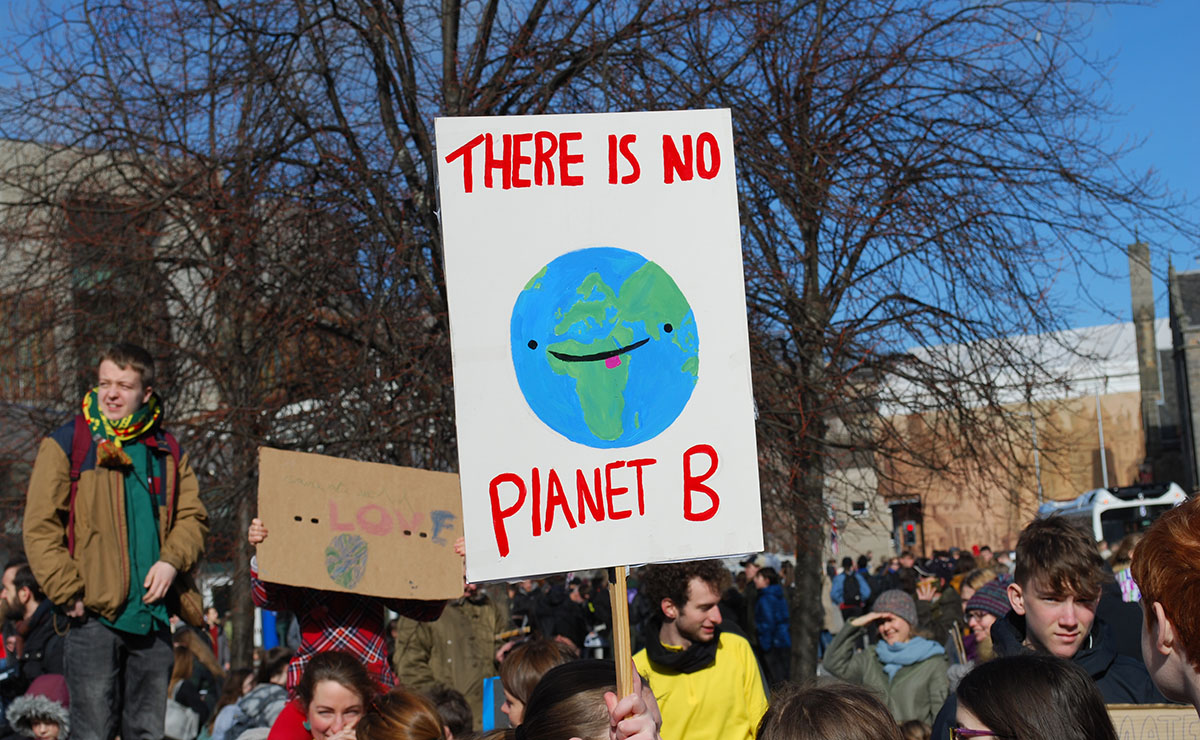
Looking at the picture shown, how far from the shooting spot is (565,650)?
5223 millimetres

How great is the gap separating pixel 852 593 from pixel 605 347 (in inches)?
655

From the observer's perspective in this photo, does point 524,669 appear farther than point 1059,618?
Yes

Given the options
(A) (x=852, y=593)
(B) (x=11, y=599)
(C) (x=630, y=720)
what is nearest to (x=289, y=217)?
(B) (x=11, y=599)

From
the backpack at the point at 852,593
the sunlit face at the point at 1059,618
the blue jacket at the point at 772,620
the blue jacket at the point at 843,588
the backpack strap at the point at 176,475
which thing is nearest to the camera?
the sunlit face at the point at 1059,618

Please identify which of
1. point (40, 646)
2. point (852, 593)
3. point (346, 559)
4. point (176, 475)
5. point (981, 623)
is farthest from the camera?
point (852, 593)

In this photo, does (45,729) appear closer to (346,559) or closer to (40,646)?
(40,646)

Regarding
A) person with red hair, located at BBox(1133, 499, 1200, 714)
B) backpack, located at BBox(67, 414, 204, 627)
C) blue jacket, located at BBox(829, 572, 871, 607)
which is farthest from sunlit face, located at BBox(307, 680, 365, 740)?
blue jacket, located at BBox(829, 572, 871, 607)

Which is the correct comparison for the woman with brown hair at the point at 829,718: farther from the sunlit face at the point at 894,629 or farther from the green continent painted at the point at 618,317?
the sunlit face at the point at 894,629

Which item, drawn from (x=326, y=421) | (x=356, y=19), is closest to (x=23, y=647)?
(x=326, y=421)

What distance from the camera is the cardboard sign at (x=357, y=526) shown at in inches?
217

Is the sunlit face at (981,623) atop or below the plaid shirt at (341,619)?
below

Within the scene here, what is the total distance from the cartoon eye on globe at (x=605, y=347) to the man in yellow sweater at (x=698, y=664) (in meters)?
1.77

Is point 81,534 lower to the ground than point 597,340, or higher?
lower

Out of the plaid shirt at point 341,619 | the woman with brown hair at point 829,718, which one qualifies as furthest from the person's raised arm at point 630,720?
the plaid shirt at point 341,619
